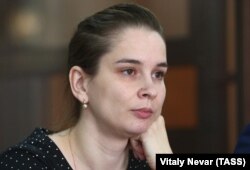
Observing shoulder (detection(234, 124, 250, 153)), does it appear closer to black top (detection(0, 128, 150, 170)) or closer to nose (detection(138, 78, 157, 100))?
nose (detection(138, 78, 157, 100))

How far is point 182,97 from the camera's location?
4301 mm

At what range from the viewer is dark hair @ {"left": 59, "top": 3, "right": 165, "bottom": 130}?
7.80ft

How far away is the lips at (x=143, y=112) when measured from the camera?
2.28 metres

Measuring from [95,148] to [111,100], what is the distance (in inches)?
8.7

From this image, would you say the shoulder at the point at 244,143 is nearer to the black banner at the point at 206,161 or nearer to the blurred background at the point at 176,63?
the black banner at the point at 206,161

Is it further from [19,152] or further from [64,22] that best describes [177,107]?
[19,152]

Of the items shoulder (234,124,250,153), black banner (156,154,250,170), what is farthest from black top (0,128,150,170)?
shoulder (234,124,250,153)

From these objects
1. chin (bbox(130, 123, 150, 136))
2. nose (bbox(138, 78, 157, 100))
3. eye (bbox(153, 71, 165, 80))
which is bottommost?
chin (bbox(130, 123, 150, 136))

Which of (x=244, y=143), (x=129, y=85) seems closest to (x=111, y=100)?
(x=129, y=85)

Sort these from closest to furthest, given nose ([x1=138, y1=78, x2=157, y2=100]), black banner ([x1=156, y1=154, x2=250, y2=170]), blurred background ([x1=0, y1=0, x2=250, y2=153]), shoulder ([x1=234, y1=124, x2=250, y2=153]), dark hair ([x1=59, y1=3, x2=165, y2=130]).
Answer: black banner ([x1=156, y1=154, x2=250, y2=170])
nose ([x1=138, y1=78, x2=157, y2=100])
dark hair ([x1=59, y1=3, x2=165, y2=130])
shoulder ([x1=234, y1=124, x2=250, y2=153])
blurred background ([x1=0, y1=0, x2=250, y2=153])

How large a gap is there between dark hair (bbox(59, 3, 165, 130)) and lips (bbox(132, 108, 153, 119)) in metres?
0.21

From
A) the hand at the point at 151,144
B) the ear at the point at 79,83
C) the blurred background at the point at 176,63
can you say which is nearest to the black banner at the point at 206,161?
the hand at the point at 151,144

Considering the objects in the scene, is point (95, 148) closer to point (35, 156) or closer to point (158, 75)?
point (35, 156)

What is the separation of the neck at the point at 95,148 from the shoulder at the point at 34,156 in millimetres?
67
